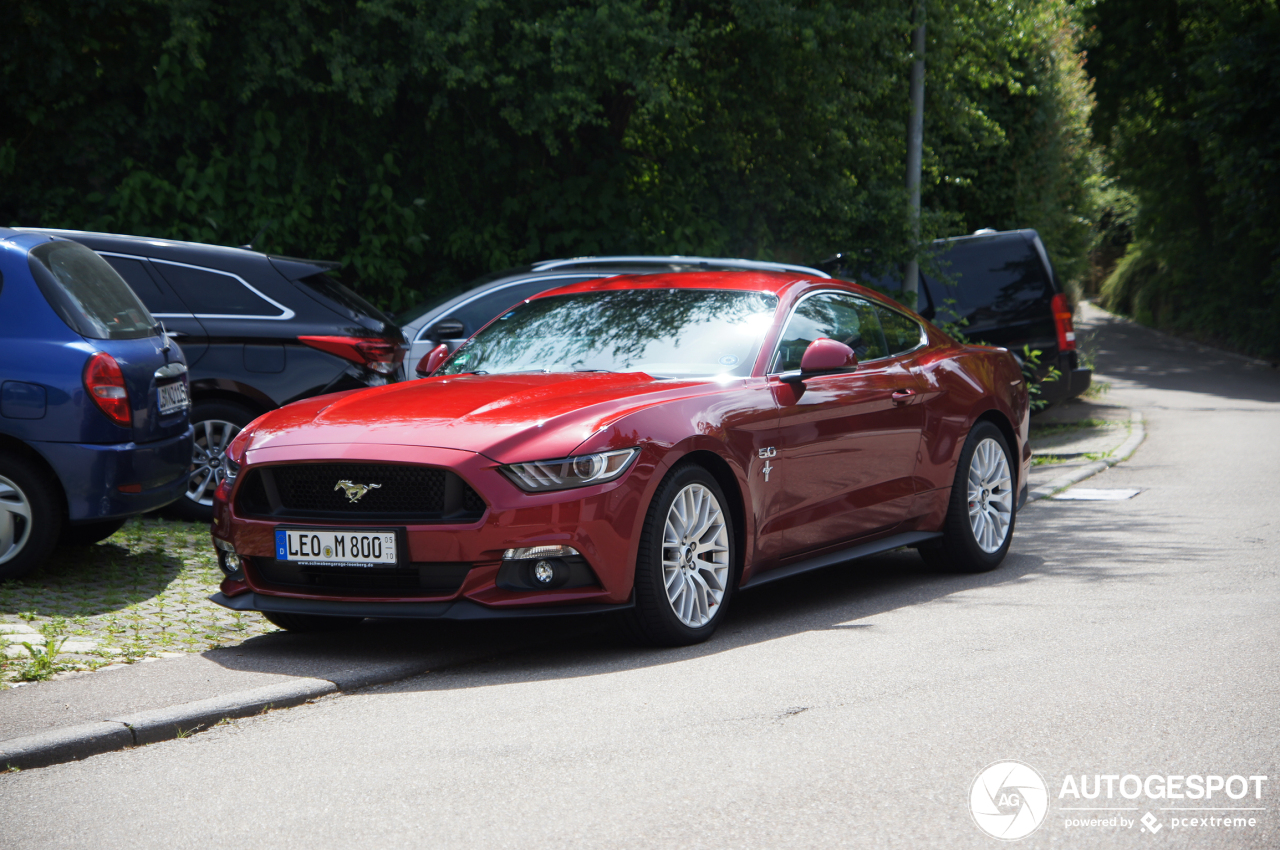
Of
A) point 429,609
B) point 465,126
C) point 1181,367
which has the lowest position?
point 1181,367

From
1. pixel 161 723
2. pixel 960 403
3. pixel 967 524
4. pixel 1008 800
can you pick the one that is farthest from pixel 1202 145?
pixel 161 723

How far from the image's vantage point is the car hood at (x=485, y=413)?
5.61 meters

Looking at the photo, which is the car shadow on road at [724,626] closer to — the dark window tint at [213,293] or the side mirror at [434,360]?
the side mirror at [434,360]

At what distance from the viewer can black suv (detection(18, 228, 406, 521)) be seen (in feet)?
29.7

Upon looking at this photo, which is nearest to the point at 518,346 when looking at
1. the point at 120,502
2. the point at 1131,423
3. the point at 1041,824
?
the point at 120,502

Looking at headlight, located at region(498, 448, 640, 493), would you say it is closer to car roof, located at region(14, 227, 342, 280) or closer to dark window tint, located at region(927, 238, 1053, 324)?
car roof, located at region(14, 227, 342, 280)

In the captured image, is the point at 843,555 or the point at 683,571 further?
the point at 843,555

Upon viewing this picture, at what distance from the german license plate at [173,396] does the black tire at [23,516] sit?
0.72m

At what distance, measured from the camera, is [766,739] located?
4574 millimetres

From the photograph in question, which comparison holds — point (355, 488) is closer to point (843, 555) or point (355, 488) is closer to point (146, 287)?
point (843, 555)

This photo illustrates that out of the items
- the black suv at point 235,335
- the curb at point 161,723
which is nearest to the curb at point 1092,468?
the black suv at point 235,335

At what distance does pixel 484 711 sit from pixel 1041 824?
2024 mm

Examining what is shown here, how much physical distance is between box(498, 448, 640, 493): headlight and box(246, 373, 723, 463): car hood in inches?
1.6

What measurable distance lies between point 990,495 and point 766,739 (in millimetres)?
3978
